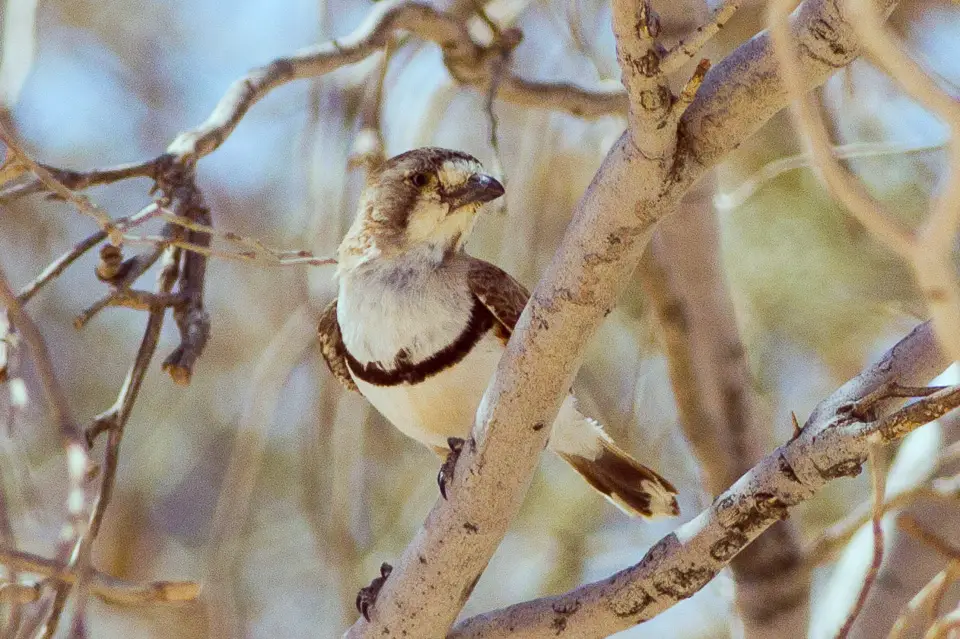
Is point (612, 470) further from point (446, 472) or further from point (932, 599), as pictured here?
point (932, 599)

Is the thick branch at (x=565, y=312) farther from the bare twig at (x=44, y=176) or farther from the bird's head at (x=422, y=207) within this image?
the bird's head at (x=422, y=207)

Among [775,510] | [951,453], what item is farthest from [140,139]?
[775,510]

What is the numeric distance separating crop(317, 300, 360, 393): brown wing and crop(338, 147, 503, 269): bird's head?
0.18 meters

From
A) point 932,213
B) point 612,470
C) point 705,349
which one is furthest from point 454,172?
point 932,213

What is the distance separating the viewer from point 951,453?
4.06 metres

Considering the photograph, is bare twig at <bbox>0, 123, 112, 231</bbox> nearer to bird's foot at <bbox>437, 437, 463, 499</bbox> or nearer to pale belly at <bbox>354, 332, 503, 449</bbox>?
bird's foot at <bbox>437, 437, 463, 499</bbox>

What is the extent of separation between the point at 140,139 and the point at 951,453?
544 centimetres

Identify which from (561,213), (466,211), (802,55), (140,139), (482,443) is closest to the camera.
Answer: (802,55)

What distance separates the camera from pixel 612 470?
3.96 meters

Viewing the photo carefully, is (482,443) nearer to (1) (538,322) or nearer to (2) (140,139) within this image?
(1) (538,322)

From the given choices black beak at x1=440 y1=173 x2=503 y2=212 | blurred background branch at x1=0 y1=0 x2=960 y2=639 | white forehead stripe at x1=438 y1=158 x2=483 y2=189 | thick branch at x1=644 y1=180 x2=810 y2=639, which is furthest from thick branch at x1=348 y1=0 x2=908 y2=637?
thick branch at x1=644 y1=180 x2=810 y2=639

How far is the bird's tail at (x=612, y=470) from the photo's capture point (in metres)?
3.83

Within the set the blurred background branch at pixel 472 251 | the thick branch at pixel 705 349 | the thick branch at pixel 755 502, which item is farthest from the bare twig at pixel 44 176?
the thick branch at pixel 705 349

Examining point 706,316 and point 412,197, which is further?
point 706,316
